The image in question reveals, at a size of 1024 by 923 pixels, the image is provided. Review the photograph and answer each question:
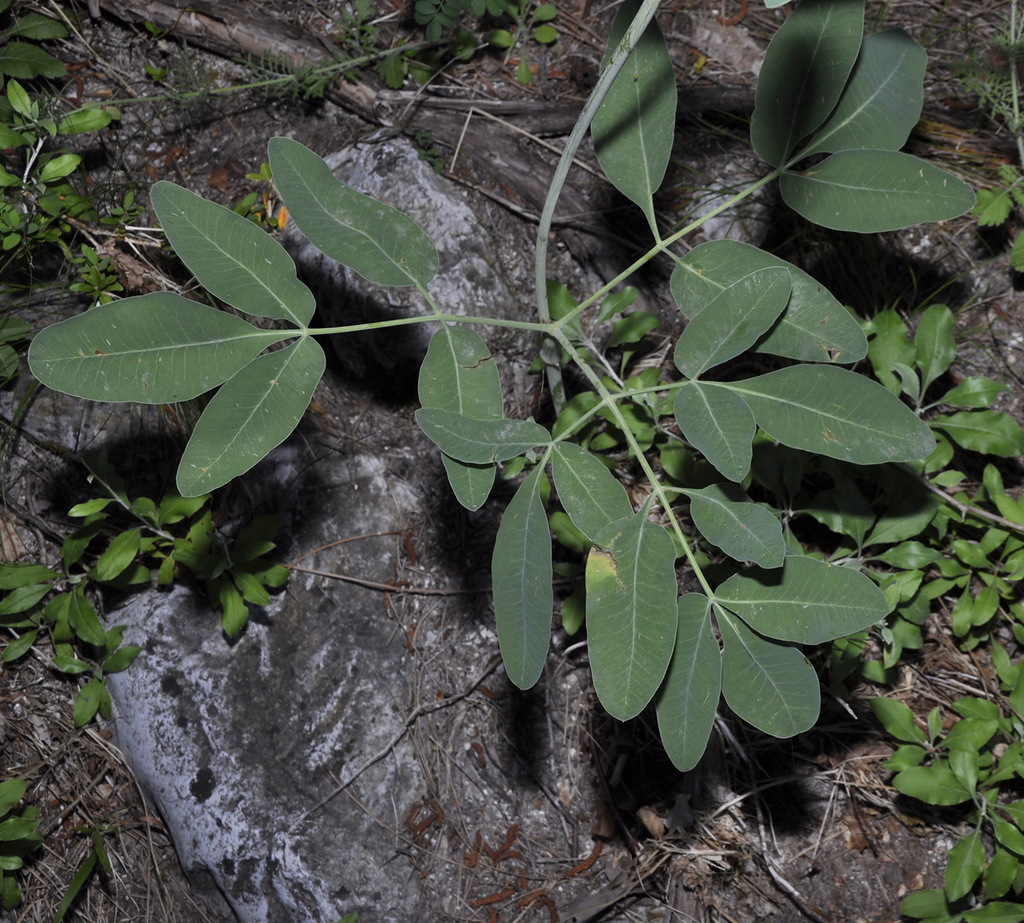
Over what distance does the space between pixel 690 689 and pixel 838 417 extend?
0.60 metres

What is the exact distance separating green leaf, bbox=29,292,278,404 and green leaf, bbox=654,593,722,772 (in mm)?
1011

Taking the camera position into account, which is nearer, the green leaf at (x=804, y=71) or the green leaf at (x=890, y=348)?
the green leaf at (x=804, y=71)

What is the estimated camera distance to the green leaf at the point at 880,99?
1.61 m

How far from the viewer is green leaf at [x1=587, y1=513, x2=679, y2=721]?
1382 millimetres

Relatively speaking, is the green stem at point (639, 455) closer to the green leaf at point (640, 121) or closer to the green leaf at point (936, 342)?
the green leaf at point (640, 121)

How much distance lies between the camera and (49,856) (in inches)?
93.5

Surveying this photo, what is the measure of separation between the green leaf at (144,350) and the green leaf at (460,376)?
0.31 metres

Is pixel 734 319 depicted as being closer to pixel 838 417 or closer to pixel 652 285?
pixel 838 417

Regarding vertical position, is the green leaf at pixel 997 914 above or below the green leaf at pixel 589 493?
below

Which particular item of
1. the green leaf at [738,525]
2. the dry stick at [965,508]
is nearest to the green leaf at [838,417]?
the green leaf at [738,525]

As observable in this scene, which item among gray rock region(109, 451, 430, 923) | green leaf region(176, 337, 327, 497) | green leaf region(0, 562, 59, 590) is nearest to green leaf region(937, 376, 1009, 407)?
gray rock region(109, 451, 430, 923)

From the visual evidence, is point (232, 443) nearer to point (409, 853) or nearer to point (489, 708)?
point (489, 708)

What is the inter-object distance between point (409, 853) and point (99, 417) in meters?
1.67

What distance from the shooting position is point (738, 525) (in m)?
1.48
